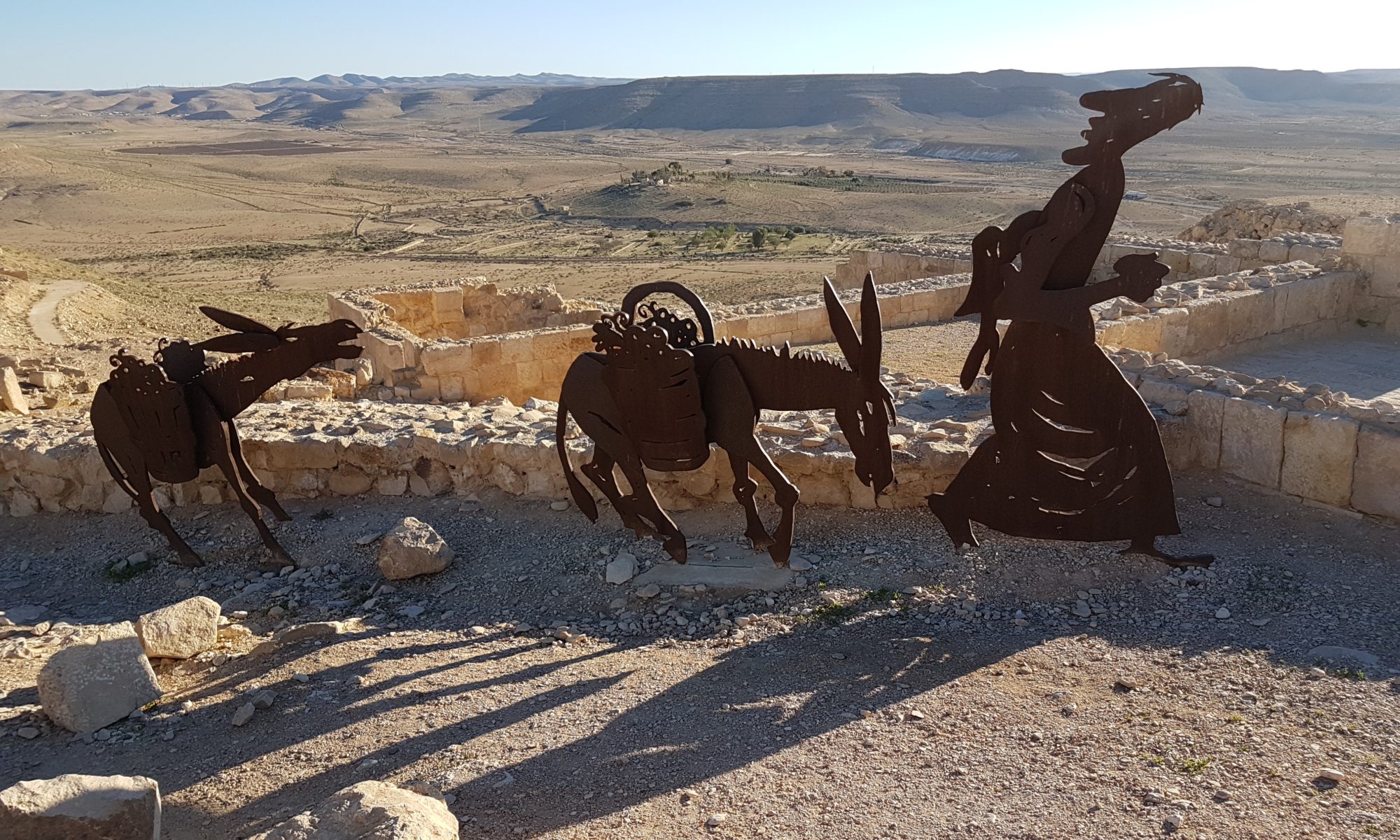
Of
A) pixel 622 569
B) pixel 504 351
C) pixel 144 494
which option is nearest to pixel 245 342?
pixel 144 494

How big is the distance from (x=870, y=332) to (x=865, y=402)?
0.40m

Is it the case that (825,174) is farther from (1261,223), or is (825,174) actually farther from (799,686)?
(799,686)

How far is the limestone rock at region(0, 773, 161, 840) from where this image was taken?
3.91m

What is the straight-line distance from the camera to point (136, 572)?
738 centimetres

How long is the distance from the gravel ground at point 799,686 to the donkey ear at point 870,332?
1635 millimetres

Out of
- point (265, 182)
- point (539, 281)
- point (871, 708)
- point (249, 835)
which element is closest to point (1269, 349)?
point (871, 708)

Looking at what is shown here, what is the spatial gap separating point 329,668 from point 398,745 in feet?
3.55

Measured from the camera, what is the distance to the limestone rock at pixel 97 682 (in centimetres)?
517

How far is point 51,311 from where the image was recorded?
56.3ft

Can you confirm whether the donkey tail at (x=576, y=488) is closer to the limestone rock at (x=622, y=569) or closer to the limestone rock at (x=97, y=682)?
the limestone rock at (x=622, y=569)

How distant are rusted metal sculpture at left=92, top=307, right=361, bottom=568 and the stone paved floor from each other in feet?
32.7

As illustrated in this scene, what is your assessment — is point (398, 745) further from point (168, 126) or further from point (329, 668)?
point (168, 126)

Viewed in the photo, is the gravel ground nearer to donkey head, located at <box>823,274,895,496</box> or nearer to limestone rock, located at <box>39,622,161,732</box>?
limestone rock, located at <box>39,622,161,732</box>

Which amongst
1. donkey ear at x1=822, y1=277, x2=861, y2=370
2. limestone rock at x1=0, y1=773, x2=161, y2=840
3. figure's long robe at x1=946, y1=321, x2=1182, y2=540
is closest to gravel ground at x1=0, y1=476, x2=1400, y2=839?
limestone rock at x1=0, y1=773, x2=161, y2=840
